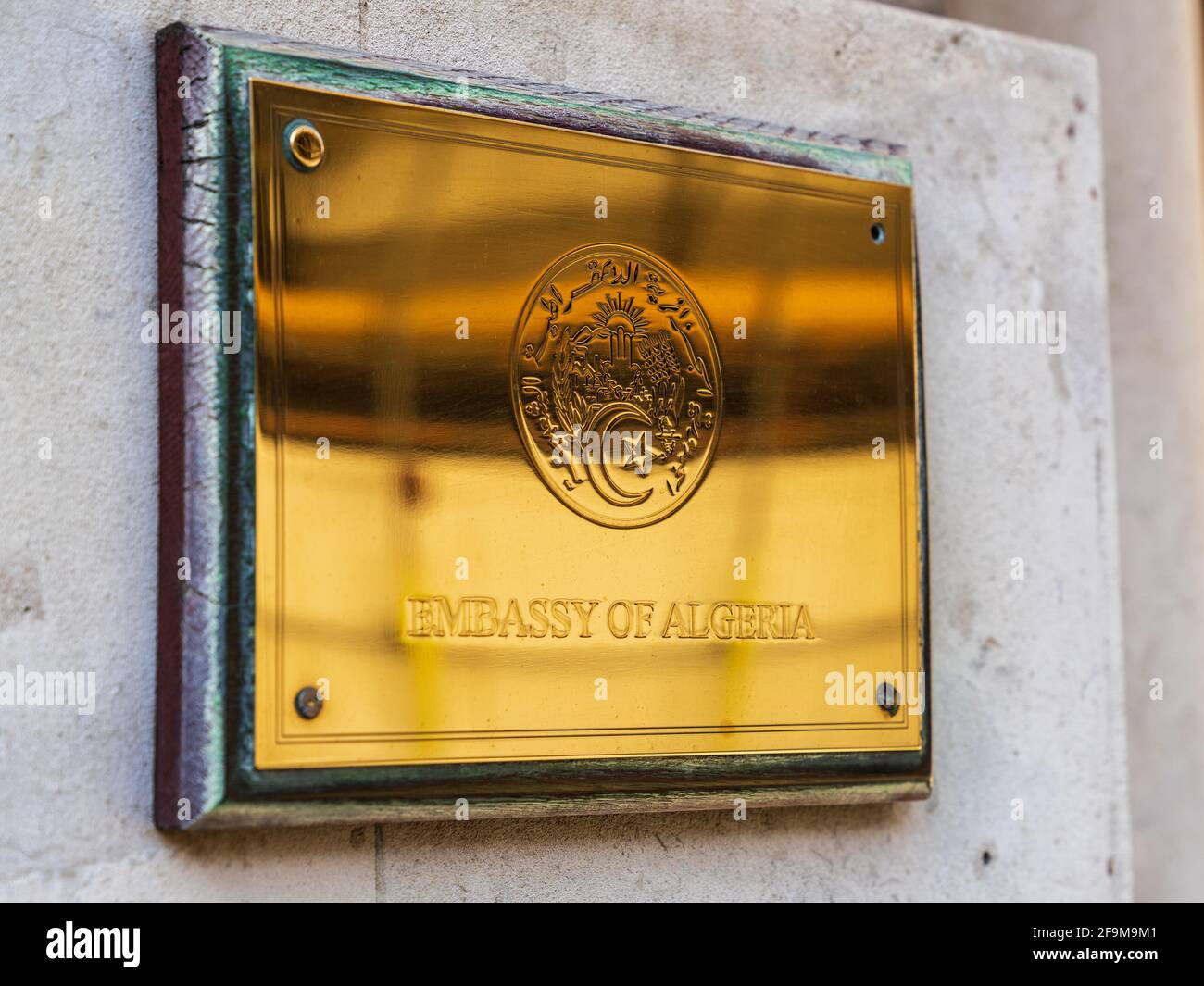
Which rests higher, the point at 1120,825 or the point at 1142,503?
the point at 1142,503

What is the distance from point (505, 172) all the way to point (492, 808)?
2.45ft

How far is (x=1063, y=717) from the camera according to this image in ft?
7.36

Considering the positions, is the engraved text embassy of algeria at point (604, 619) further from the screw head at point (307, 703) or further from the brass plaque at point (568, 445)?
the screw head at point (307, 703)

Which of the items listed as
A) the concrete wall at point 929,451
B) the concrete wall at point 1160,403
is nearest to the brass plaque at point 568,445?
the concrete wall at point 929,451

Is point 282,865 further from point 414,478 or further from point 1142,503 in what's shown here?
point 1142,503

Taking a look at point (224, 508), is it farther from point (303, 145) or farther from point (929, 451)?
point (929, 451)

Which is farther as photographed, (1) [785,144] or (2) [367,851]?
(1) [785,144]

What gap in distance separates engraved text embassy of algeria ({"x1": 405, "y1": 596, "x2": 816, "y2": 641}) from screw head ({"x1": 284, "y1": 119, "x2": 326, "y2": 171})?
0.50 meters

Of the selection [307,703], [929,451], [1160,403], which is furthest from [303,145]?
[1160,403]

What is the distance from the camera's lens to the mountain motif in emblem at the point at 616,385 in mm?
1753

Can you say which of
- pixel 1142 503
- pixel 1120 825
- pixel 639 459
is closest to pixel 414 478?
pixel 639 459

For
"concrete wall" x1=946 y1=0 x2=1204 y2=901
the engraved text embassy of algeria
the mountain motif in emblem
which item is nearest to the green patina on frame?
the engraved text embassy of algeria

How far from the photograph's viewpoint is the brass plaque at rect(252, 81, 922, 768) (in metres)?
1.59
